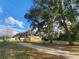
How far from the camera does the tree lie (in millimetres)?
33281

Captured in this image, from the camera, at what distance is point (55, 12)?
33156 millimetres

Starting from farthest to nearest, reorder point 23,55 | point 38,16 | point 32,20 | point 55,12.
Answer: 1. point 32,20
2. point 38,16
3. point 55,12
4. point 23,55

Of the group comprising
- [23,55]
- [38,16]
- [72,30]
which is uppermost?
[38,16]

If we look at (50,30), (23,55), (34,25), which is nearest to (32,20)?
(34,25)

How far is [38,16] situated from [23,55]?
82.5 feet

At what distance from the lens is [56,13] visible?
1316 inches

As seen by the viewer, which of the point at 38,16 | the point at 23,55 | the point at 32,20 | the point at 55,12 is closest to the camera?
the point at 23,55

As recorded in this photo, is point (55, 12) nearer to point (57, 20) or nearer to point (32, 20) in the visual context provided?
point (57, 20)

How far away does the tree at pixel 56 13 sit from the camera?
33281mm

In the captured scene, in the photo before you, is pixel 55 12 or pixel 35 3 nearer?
pixel 55 12

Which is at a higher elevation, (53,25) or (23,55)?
(53,25)

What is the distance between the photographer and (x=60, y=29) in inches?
1464

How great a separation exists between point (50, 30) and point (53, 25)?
80.9 inches

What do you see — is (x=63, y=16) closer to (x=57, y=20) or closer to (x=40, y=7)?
(x=57, y=20)
